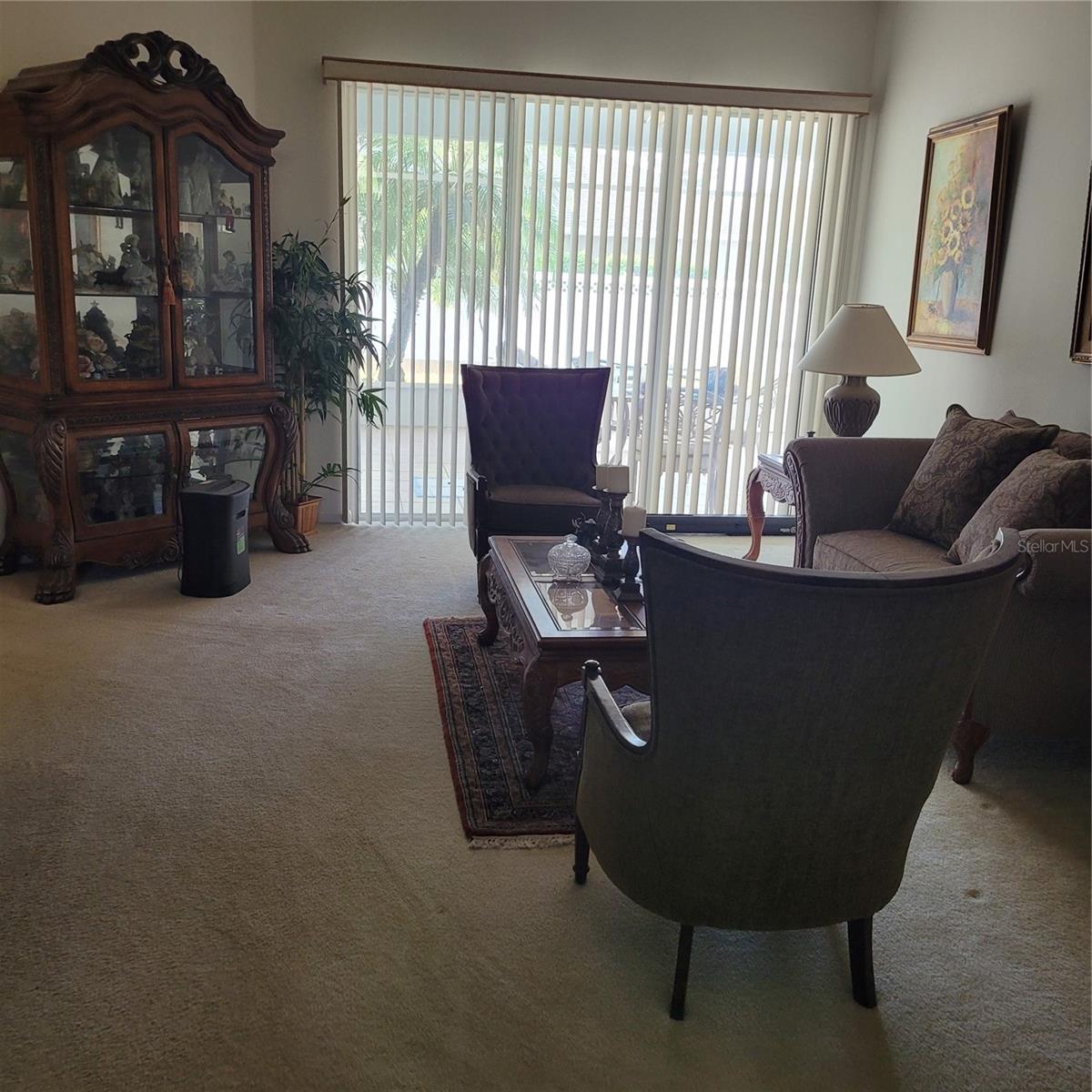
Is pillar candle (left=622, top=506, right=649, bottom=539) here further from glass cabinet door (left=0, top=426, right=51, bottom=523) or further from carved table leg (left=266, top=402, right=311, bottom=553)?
glass cabinet door (left=0, top=426, right=51, bottom=523)

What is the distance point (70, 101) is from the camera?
150 inches

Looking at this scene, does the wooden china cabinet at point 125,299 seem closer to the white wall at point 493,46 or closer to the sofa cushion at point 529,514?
the white wall at point 493,46

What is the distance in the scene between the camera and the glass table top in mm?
2664

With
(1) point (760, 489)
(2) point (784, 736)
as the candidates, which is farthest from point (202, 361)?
(2) point (784, 736)

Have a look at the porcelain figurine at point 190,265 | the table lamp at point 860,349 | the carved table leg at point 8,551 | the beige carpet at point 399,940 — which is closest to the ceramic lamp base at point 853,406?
→ the table lamp at point 860,349

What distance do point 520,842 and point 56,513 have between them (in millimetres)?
2662

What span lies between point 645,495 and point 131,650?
10.2 feet

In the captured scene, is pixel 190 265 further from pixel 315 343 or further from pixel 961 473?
pixel 961 473

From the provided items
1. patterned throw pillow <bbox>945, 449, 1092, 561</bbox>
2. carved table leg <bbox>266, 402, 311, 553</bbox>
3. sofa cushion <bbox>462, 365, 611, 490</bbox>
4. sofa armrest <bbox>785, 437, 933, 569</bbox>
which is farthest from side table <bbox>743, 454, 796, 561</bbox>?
carved table leg <bbox>266, 402, 311, 553</bbox>

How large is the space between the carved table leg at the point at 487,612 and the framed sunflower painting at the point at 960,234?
96.5 inches

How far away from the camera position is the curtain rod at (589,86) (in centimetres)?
494

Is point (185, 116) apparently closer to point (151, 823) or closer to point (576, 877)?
point (151, 823)

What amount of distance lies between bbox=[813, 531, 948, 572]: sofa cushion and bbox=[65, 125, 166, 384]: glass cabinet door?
2931 mm

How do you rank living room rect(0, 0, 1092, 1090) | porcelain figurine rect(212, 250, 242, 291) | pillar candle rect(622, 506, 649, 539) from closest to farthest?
living room rect(0, 0, 1092, 1090), pillar candle rect(622, 506, 649, 539), porcelain figurine rect(212, 250, 242, 291)
